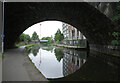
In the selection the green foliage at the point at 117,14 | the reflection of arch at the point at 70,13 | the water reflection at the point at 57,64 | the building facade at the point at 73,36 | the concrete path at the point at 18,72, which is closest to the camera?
the concrete path at the point at 18,72

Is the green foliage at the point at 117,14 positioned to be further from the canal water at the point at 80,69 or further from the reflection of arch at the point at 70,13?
the canal water at the point at 80,69

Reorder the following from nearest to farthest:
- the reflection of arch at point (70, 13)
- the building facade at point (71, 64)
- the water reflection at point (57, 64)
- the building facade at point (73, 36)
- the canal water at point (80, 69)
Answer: the canal water at point (80, 69), the water reflection at point (57, 64), the building facade at point (71, 64), the reflection of arch at point (70, 13), the building facade at point (73, 36)

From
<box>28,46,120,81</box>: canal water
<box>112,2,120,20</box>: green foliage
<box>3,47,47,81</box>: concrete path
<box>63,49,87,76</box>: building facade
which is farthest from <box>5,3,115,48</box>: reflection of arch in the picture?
<box>3,47,47,81</box>: concrete path

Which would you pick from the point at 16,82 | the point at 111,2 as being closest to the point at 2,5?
the point at 16,82

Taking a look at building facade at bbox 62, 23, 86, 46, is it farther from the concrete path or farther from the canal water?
the concrete path

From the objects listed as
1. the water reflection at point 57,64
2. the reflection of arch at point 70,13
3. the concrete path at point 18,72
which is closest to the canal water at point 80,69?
the water reflection at point 57,64

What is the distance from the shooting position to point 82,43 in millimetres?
29109

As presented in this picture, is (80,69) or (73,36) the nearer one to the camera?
(80,69)

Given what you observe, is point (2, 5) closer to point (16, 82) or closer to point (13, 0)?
point (13, 0)

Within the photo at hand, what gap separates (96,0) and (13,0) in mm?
9089

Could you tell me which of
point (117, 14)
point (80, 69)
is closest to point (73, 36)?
point (117, 14)

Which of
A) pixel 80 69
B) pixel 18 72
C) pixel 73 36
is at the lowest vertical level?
pixel 80 69

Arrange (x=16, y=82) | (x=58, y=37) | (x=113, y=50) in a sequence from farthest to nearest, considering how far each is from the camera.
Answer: (x=58, y=37) < (x=113, y=50) < (x=16, y=82)

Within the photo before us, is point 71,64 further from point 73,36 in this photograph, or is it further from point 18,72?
point 73,36
